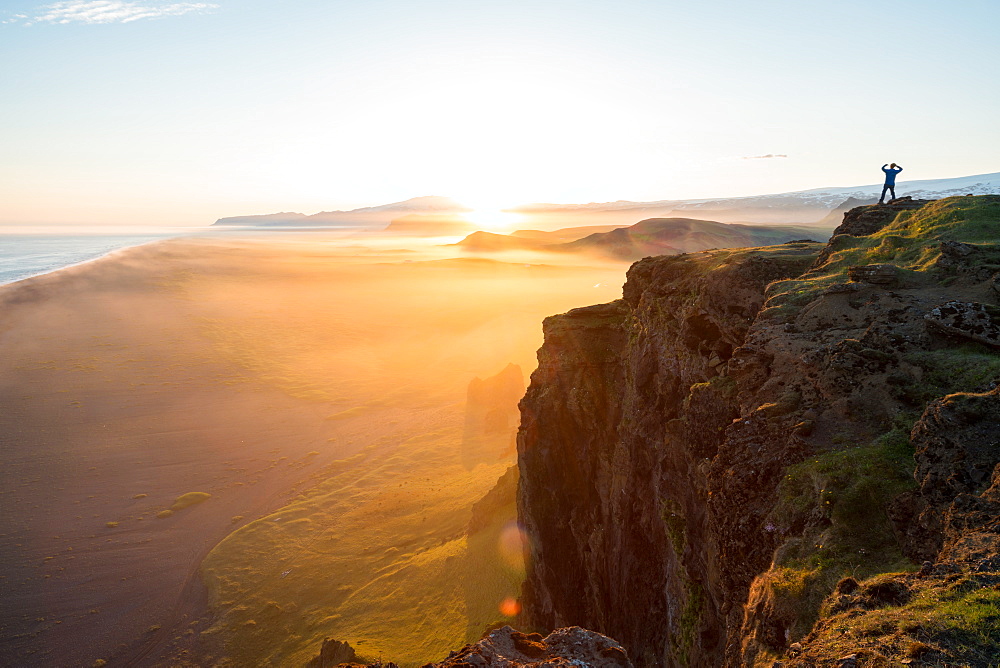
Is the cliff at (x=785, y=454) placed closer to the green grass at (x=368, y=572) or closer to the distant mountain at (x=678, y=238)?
the green grass at (x=368, y=572)

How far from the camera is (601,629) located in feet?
64.8

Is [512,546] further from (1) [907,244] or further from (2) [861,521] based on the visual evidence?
(1) [907,244]

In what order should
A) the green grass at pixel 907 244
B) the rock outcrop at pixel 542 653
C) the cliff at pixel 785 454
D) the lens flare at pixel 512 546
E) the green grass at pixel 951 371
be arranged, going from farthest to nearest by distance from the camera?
the lens flare at pixel 512 546 < the green grass at pixel 907 244 < the green grass at pixel 951 371 < the rock outcrop at pixel 542 653 < the cliff at pixel 785 454

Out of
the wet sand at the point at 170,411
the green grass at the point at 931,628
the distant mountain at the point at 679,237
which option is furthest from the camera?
the distant mountain at the point at 679,237

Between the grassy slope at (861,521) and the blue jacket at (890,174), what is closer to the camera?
the grassy slope at (861,521)

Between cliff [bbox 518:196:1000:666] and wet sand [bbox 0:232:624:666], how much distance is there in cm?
2448

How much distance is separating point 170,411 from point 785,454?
57.8 metres

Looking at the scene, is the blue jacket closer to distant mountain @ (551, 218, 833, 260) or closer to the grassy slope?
the grassy slope

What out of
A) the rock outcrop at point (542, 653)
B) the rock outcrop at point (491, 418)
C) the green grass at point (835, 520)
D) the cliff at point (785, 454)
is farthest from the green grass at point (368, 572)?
the green grass at point (835, 520)

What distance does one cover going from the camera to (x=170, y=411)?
173 feet

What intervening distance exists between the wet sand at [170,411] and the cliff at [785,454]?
24478 mm

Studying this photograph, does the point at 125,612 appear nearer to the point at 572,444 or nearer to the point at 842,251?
the point at 572,444

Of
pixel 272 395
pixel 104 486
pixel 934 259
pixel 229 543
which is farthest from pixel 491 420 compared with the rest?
pixel 934 259

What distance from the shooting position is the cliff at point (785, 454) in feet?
25.6
